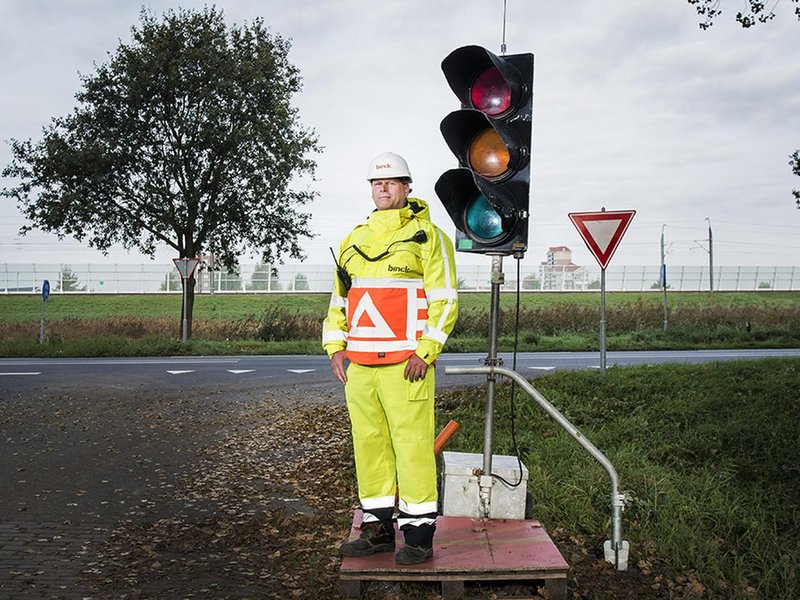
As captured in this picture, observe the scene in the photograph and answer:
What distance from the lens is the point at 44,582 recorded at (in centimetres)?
512

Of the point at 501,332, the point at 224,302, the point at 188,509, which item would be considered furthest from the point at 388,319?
the point at 224,302

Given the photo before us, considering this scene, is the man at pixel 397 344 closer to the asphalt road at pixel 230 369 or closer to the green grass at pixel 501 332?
the asphalt road at pixel 230 369

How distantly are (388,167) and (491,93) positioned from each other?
0.96 metres

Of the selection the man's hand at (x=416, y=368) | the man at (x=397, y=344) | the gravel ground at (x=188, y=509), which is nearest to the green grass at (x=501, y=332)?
the gravel ground at (x=188, y=509)

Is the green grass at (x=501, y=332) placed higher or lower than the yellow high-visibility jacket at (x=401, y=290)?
lower

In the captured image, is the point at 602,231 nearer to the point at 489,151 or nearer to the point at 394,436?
the point at 489,151

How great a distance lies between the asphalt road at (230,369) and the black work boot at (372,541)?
9.39 meters

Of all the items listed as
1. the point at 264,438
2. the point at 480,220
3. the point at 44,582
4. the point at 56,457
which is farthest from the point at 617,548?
the point at 56,457

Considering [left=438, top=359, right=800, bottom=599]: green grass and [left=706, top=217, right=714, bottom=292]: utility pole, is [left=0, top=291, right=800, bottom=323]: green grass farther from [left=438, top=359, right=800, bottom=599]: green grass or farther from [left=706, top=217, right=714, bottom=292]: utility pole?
[left=438, top=359, right=800, bottom=599]: green grass

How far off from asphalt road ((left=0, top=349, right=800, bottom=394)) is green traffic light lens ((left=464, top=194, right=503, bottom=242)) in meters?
9.28

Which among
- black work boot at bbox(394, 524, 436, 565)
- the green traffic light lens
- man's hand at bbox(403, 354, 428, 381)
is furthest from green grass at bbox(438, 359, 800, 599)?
the green traffic light lens

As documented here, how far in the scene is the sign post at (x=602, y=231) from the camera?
498 inches

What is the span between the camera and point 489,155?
17.5 feet

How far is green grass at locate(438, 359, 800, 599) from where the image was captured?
18.1 feet
